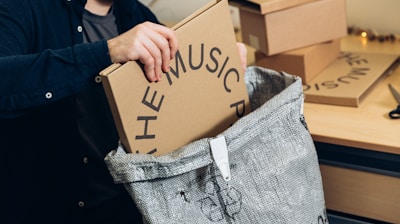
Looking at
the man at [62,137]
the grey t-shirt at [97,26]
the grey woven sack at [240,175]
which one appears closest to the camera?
the grey woven sack at [240,175]

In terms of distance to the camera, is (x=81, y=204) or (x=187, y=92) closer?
(x=187, y=92)

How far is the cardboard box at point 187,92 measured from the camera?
3.02ft

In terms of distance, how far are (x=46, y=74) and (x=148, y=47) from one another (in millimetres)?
188

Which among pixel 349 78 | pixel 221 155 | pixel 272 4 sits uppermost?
pixel 272 4

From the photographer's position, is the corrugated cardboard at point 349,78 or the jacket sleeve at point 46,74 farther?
the corrugated cardboard at point 349,78

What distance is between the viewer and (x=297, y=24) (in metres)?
1.44

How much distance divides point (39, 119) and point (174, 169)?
1.56ft

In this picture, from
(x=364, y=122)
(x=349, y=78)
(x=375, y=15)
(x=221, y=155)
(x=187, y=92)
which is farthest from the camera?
(x=375, y=15)

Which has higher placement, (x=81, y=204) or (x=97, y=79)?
(x=97, y=79)

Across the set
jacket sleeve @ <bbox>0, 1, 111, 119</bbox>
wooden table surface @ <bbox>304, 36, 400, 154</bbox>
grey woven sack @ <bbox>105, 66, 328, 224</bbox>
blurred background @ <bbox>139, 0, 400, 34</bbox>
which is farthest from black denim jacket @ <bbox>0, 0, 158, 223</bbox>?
blurred background @ <bbox>139, 0, 400, 34</bbox>

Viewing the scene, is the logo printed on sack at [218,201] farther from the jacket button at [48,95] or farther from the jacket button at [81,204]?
the jacket button at [81,204]

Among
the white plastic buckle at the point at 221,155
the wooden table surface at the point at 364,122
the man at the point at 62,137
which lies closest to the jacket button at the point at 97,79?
the man at the point at 62,137

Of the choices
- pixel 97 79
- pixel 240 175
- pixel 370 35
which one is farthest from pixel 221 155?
pixel 370 35

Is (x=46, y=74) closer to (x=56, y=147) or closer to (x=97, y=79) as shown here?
(x=97, y=79)
